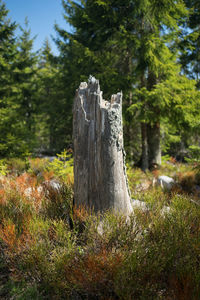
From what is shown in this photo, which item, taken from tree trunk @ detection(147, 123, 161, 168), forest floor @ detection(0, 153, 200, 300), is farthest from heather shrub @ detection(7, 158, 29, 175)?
tree trunk @ detection(147, 123, 161, 168)

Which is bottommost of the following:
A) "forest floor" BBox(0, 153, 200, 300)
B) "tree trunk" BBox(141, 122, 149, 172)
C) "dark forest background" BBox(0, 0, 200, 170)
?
"forest floor" BBox(0, 153, 200, 300)

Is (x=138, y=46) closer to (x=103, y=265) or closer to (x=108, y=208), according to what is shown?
(x=108, y=208)

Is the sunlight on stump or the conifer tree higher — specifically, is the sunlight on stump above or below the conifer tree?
below

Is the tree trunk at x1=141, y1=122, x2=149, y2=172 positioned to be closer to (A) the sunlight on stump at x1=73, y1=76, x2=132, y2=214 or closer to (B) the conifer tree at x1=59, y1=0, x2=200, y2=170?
(B) the conifer tree at x1=59, y1=0, x2=200, y2=170

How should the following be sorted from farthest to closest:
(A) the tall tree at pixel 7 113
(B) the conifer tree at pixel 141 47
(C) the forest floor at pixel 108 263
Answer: (A) the tall tree at pixel 7 113 → (B) the conifer tree at pixel 141 47 → (C) the forest floor at pixel 108 263

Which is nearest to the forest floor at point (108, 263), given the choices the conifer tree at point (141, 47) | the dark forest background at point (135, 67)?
the dark forest background at point (135, 67)

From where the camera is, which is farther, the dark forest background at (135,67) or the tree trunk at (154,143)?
the tree trunk at (154,143)

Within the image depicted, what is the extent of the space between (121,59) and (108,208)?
8.81 metres

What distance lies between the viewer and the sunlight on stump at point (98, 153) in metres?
3.20

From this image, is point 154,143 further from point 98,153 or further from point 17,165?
point 98,153

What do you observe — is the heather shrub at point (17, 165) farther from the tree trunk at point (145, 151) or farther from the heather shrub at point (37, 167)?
the tree trunk at point (145, 151)

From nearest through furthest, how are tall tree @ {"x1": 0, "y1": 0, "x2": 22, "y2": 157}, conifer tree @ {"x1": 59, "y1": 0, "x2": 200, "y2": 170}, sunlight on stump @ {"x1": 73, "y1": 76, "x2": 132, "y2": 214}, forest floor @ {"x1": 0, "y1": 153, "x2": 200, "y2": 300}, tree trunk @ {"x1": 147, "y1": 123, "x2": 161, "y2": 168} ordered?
forest floor @ {"x1": 0, "y1": 153, "x2": 200, "y2": 300} → sunlight on stump @ {"x1": 73, "y1": 76, "x2": 132, "y2": 214} → conifer tree @ {"x1": 59, "y1": 0, "x2": 200, "y2": 170} → tall tree @ {"x1": 0, "y1": 0, "x2": 22, "y2": 157} → tree trunk @ {"x1": 147, "y1": 123, "x2": 161, "y2": 168}

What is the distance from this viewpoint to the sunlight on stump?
3203 mm

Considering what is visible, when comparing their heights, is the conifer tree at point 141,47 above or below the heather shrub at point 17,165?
above
